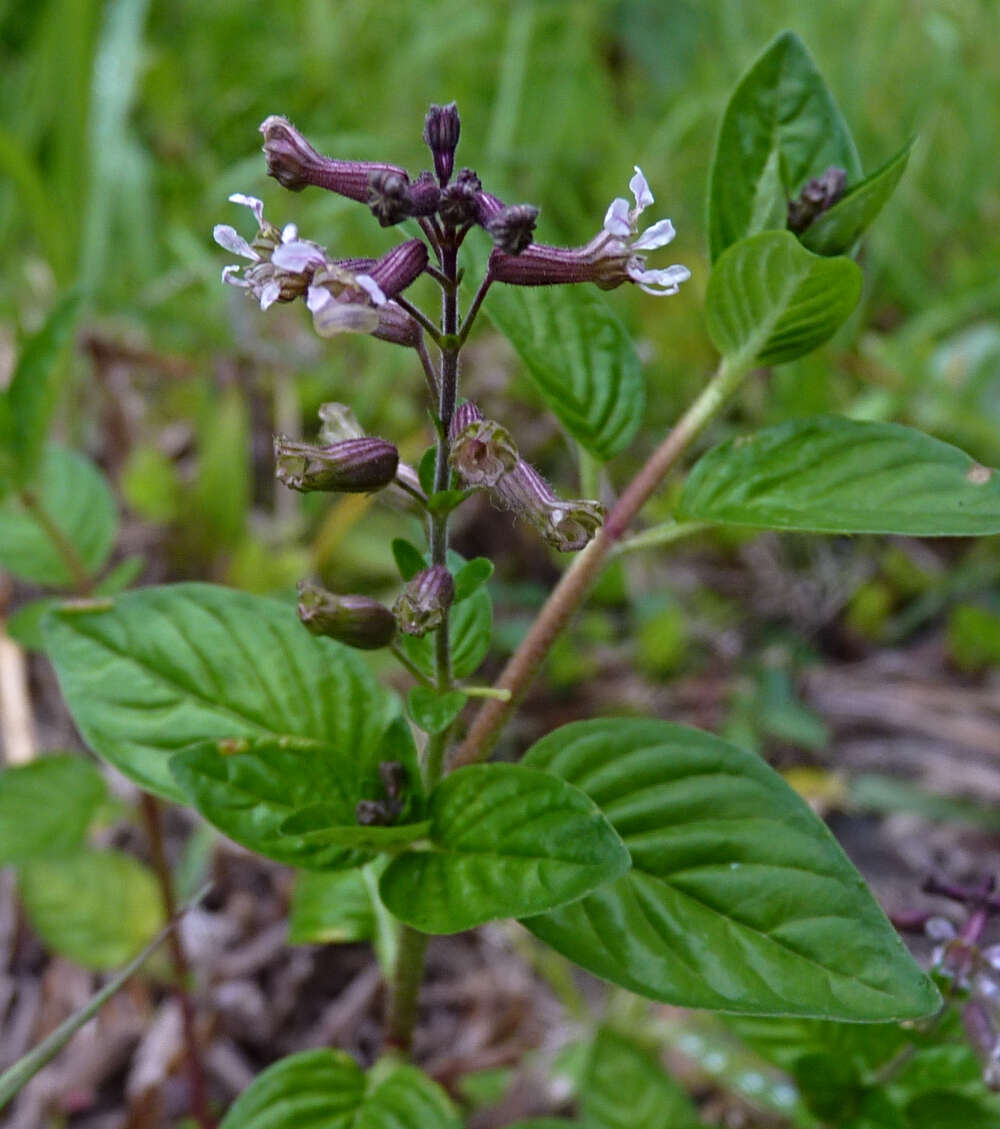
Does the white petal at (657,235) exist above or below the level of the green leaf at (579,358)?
above

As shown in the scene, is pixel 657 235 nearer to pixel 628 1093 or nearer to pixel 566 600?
pixel 566 600

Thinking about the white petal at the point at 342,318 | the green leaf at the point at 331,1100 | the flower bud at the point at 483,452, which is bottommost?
the green leaf at the point at 331,1100

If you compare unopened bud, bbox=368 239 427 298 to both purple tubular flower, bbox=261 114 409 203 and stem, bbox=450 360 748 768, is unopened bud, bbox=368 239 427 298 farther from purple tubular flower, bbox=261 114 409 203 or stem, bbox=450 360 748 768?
stem, bbox=450 360 748 768

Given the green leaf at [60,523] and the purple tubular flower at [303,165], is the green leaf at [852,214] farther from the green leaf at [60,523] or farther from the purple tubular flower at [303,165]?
the green leaf at [60,523]

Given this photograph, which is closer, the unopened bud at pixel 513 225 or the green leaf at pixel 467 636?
the unopened bud at pixel 513 225

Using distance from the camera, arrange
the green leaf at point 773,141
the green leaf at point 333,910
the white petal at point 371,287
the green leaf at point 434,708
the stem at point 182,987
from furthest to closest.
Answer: the stem at point 182,987
the green leaf at point 333,910
the green leaf at point 773,141
the green leaf at point 434,708
the white petal at point 371,287

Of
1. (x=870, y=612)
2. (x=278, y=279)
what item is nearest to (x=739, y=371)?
(x=278, y=279)

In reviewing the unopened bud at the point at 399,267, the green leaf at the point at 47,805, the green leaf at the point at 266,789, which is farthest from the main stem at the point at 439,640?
the green leaf at the point at 47,805

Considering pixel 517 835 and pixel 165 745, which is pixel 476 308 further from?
pixel 165 745
